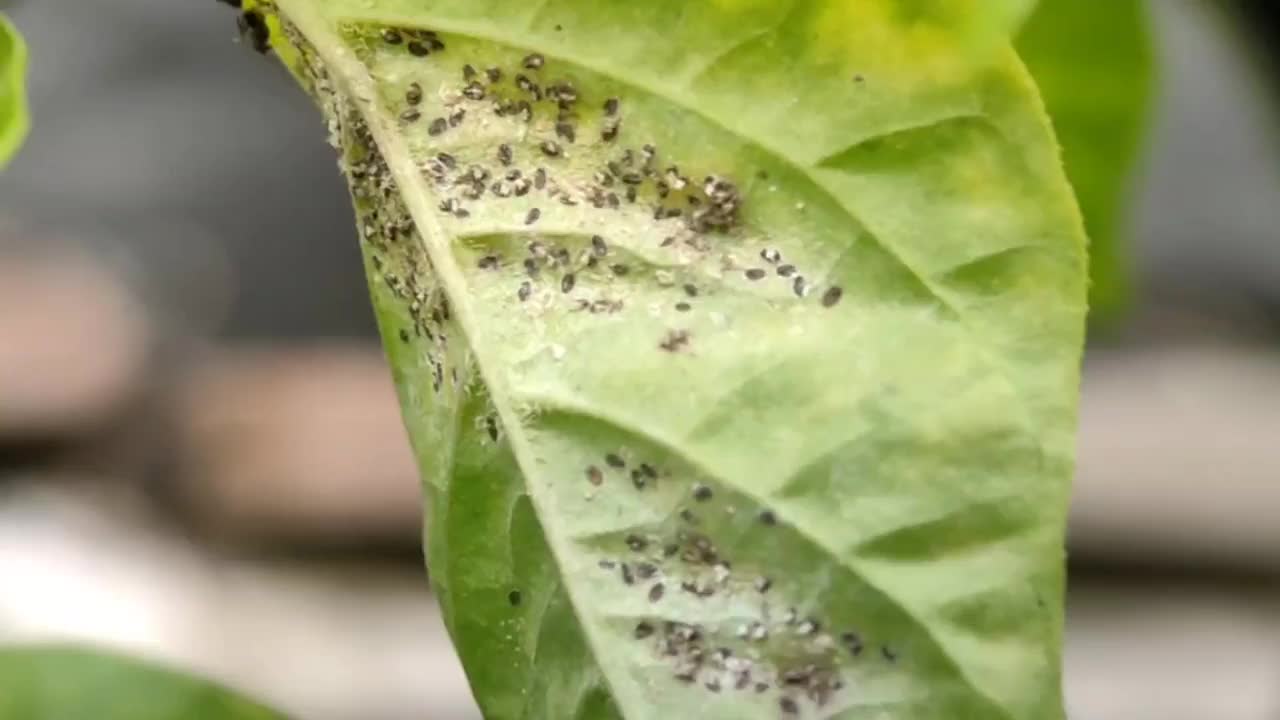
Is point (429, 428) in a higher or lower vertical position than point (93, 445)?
lower

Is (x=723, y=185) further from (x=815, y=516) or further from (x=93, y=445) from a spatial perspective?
(x=93, y=445)

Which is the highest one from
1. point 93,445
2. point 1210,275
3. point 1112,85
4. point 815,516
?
point 1210,275

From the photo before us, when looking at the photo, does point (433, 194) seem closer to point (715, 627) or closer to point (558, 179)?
point (558, 179)

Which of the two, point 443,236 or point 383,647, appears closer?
point 443,236

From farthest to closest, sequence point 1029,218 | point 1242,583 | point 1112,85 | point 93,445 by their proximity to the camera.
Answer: point 93,445, point 1242,583, point 1112,85, point 1029,218

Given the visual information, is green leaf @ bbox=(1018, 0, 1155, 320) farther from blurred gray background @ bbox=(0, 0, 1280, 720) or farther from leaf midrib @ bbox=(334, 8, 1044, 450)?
blurred gray background @ bbox=(0, 0, 1280, 720)

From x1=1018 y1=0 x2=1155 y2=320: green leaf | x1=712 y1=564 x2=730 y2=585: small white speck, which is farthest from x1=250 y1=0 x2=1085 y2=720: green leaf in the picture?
x1=1018 y1=0 x2=1155 y2=320: green leaf

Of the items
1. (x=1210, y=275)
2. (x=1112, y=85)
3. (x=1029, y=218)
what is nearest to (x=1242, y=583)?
(x=1210, y=275)
